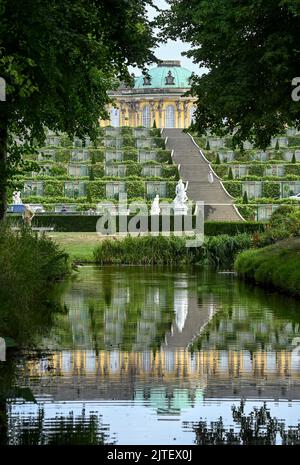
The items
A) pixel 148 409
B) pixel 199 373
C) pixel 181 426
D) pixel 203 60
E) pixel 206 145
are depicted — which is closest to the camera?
pixel 181 426

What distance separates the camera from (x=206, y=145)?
290 feet

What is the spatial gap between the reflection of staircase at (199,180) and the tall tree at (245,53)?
3510 cm

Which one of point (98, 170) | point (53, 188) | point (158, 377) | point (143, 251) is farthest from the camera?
point (98, 170)

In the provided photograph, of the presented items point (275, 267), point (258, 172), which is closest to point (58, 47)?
point (275, 267)

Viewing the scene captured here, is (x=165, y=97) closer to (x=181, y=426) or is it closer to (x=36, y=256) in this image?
(x=36, y=256)

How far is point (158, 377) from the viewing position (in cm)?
1070

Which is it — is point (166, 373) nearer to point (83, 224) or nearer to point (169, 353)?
point (169, 353)

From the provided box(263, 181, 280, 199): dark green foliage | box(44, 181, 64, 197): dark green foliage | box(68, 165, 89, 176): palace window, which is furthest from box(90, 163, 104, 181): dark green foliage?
box(263, 181, 280, 199): dark green foliage

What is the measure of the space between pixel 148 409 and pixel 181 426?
65cm

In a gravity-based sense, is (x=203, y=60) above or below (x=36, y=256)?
above

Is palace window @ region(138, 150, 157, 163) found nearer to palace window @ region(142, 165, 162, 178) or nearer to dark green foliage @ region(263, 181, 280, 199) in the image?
palace window @ region(142, 165, 162, 178)

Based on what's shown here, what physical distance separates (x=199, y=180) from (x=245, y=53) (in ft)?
171

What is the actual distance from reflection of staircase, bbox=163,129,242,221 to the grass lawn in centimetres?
1423

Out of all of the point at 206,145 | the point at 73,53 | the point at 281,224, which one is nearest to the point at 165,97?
the point at 206,145
